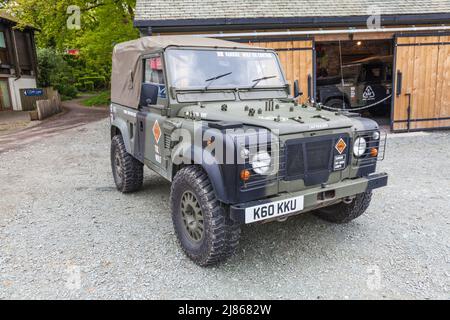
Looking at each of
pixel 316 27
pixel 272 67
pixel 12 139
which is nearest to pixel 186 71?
pixel 272 67

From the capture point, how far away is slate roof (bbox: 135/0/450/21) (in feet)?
29.1

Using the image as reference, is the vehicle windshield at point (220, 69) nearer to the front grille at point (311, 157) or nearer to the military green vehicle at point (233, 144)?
the military green vehicle at point (233, 144)

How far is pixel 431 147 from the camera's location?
320 inches

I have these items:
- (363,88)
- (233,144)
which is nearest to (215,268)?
(233,144)

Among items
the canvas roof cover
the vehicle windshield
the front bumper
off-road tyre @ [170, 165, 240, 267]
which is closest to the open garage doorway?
the vehicle windshield

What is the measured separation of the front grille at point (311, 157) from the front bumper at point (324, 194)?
0.11 metres

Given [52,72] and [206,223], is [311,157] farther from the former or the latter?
[52,72]

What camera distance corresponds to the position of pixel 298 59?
9.34m

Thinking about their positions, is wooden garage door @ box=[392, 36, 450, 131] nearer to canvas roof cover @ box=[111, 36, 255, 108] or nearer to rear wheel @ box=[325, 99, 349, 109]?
rear wheel @ box=[325, 99, 349, 109]

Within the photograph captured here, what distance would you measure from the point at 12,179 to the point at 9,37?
18639 millimetres

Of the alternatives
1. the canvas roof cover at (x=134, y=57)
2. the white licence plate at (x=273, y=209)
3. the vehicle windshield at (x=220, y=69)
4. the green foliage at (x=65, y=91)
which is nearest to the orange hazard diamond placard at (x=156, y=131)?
the vehicle windshield at (x=220, y=69)

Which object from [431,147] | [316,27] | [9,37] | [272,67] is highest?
[9,37]

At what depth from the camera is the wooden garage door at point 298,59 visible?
926 centimetres
